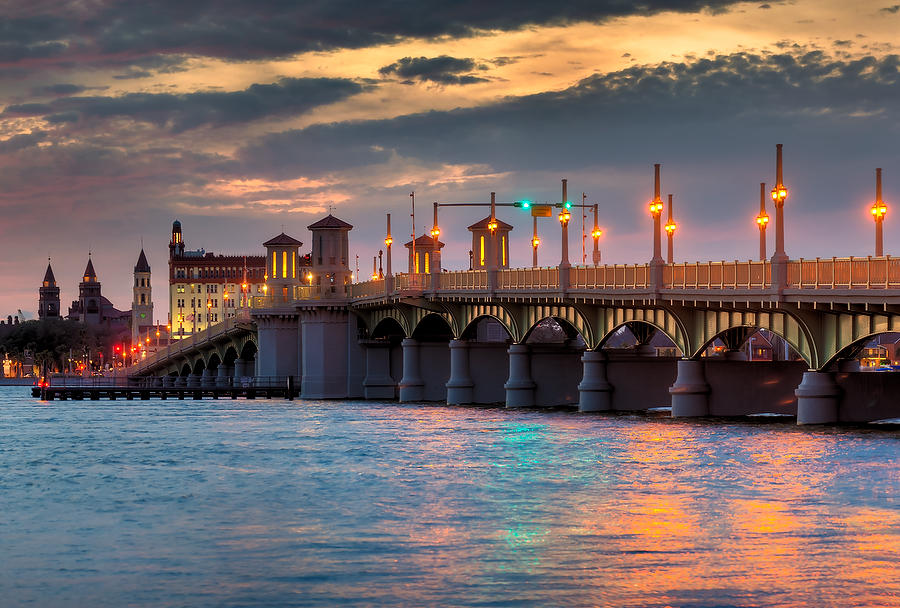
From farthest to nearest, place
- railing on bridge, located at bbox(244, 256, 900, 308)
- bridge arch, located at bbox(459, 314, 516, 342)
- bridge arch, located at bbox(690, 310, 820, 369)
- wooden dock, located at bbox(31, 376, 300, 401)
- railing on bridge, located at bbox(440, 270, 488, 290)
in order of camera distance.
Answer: wooden dock, located at bbox(31, 376, 300, 401), bridge arch, located at bbox(459, 314, 516, 342), railing on bridge, located at bbox(440, 270, 488, 290), bridge arch, located at bbox(690, 310, 820, 369), railing on bridge, located at bbox(244, 256, 900, 308)

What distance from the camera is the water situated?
2952 cm

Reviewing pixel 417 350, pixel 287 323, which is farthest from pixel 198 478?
pixel 287 323

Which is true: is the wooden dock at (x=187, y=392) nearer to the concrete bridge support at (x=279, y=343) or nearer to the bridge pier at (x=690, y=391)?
the concrete bridge support at (x=279, y=343)

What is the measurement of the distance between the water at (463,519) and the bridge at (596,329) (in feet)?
16.3

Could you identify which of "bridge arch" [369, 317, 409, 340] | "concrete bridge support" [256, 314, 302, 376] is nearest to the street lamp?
"bridge arch" [369, 317, 409, 340]

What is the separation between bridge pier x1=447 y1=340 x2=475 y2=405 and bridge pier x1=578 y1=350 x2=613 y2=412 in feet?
58.4

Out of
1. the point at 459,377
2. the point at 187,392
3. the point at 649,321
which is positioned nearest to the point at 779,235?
the point at 649,321

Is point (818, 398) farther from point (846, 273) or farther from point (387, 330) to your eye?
point (387, 330)

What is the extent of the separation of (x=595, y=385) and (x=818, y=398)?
23219mm

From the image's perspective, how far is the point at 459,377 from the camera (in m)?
108

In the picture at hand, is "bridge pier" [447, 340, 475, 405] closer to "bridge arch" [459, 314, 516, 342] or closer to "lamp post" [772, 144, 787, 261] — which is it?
"bridge arch" [459, 314, 516, 342]

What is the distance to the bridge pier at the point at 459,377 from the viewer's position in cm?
10744

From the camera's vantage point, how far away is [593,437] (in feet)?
225

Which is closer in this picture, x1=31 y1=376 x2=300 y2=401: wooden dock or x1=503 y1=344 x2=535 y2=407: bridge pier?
x1=503 y1=344 x2=535 y2=407: bridge pier
